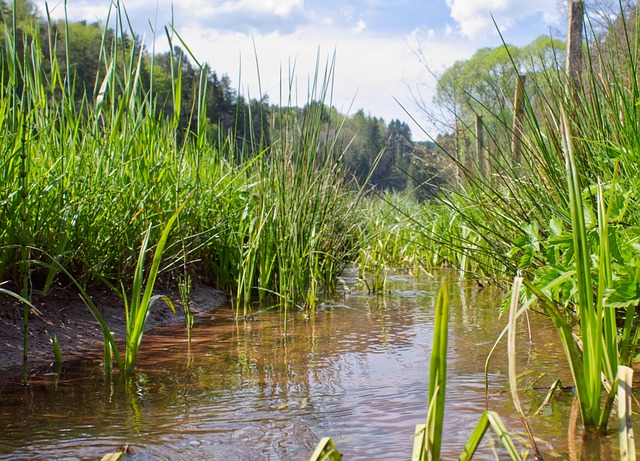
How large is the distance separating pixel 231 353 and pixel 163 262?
0.94 meters

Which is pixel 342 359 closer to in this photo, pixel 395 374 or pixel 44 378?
pixel 395 374

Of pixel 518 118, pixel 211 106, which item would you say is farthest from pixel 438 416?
pixel 211 106

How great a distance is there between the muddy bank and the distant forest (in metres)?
0.85

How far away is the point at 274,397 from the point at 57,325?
1111 millimetres

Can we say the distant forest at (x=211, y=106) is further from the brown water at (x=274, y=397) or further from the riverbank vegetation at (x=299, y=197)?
the brown water at (x=274, y=397)

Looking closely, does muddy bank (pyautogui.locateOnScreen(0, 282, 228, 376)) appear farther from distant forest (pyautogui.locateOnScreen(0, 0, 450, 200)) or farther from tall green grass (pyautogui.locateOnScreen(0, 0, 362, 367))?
distant forest (pyautogui.locateOnScreen(0, 0, 450, 200))

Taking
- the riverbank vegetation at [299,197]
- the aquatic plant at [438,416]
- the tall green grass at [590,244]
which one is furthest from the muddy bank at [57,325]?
the tall green grass at [590,244]

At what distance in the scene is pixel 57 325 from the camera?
2.25 m

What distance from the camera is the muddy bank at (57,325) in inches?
79.1

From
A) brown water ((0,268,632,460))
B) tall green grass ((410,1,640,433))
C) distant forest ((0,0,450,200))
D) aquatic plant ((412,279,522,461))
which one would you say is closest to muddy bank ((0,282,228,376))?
brown water ((0,268,632,460))

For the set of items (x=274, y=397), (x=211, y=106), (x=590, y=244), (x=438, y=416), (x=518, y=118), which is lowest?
(x=274, y=397)

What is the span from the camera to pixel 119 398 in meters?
1.59

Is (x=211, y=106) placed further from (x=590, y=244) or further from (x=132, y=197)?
(x=590, y=244)

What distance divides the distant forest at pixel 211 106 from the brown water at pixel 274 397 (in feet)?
2.13
